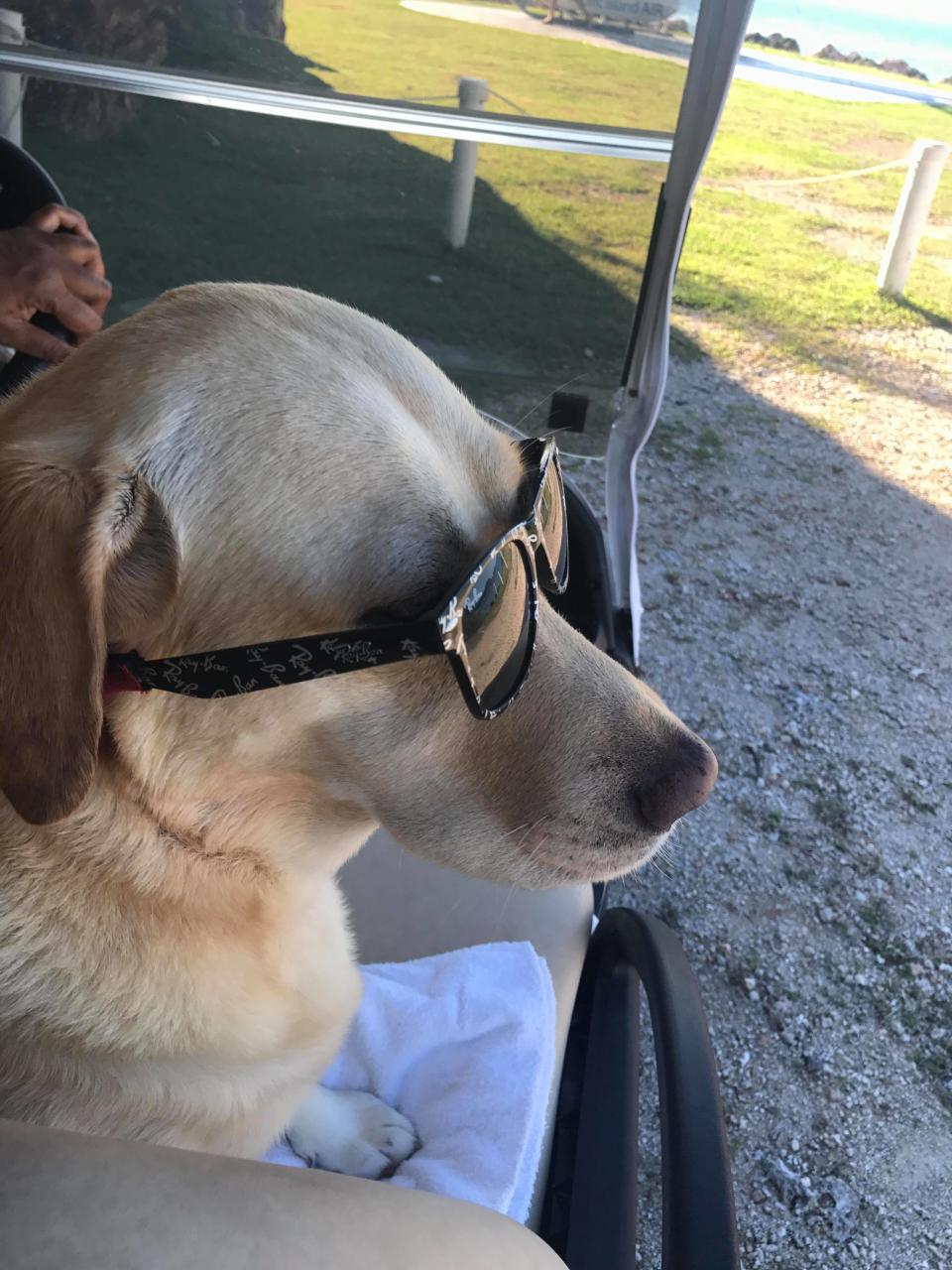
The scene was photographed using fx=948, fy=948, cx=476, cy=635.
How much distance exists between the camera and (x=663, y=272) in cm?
290

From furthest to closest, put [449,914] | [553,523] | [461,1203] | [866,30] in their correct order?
1. [866,30]
2. [449,914]
3. [553,523]
4. [461,1203]

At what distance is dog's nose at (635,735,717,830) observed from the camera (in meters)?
1.36

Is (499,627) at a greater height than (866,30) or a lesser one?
lesser

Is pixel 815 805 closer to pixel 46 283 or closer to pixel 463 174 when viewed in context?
pixel 46 283

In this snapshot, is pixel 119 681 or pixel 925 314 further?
pixel 925 314

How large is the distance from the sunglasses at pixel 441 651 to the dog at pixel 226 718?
0.03 metres

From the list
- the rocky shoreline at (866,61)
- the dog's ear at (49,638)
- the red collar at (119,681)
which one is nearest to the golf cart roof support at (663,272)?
→ the red collar at (119,681)

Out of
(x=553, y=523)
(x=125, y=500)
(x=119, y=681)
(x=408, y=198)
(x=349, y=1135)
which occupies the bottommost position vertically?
(x=349, y=1135)

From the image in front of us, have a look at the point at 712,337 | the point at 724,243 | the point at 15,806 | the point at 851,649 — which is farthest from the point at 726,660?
the point at 724,243

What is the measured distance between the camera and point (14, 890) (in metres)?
1.19

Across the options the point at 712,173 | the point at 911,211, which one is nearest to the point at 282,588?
the point at 911,211

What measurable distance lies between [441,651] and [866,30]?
16.3 metres

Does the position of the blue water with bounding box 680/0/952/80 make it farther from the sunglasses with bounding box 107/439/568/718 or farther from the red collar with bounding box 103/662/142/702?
the red collar with bounding box 103/662/142/702

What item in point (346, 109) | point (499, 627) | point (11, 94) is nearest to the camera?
point (499, 627)
